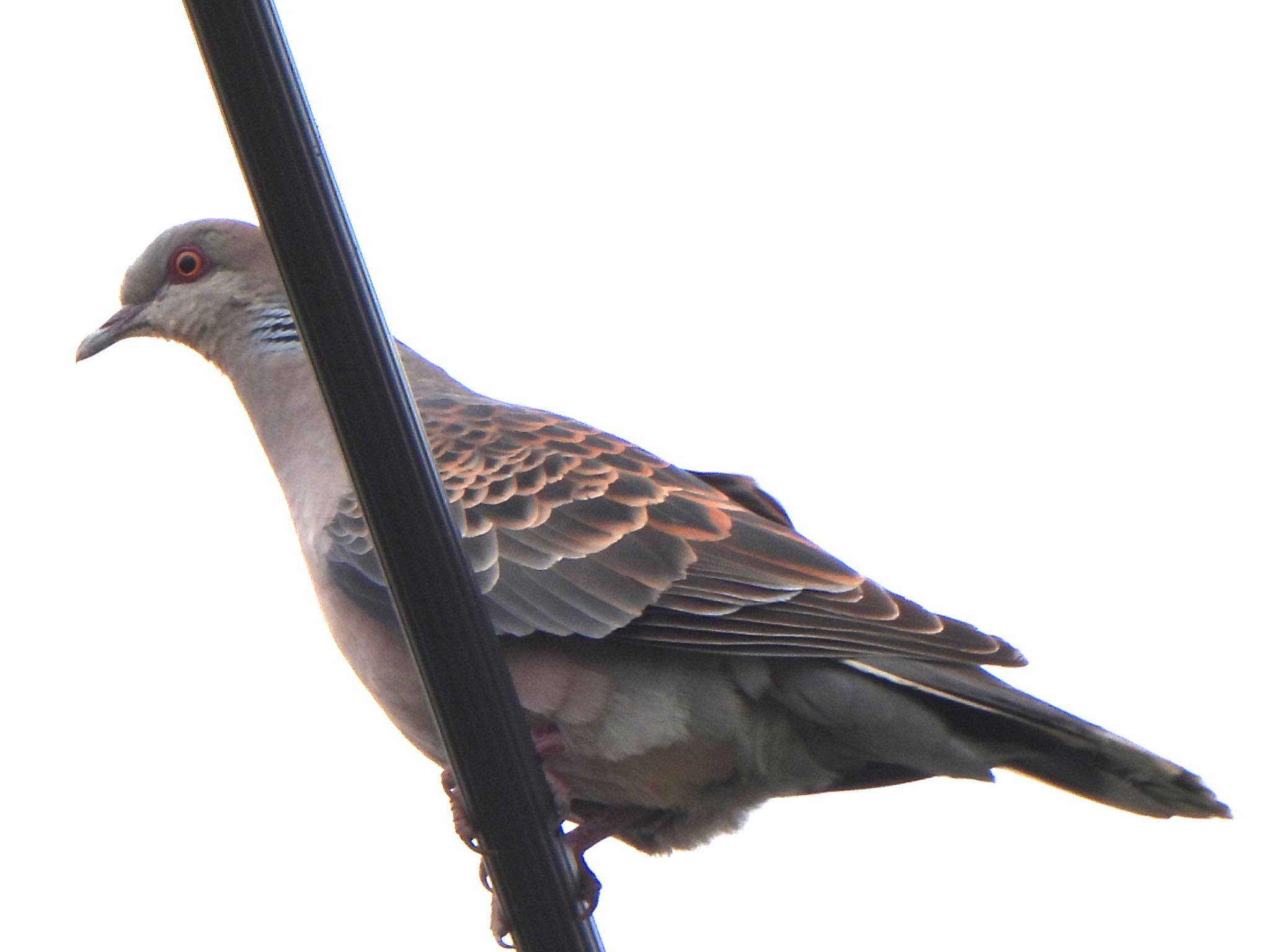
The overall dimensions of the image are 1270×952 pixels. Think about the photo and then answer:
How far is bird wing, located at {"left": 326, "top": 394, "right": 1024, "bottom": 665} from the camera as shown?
336 cm

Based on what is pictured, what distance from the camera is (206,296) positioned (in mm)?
4695

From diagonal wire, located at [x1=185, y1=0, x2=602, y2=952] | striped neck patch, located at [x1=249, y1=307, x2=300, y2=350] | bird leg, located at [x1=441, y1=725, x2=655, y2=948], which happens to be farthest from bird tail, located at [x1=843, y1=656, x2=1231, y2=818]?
striped neck patch, located at [x1=249, y1=307, x2=300, y2=350]

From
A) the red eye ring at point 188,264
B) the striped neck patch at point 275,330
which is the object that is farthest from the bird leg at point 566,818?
the red eye ring at point 188,264

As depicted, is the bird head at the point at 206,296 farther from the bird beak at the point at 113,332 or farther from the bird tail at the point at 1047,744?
the bird tail at the point at 1047,744

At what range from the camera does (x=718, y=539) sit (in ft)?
12.0

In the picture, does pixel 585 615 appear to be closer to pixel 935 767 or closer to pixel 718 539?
pixel 718 539

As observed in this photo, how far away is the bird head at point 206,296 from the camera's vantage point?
4.61 metres

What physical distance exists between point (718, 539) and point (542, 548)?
0.40 meters

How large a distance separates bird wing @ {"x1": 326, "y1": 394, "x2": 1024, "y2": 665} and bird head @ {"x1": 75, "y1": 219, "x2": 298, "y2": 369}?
2.28 feet

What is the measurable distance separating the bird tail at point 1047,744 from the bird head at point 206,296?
2.09 m

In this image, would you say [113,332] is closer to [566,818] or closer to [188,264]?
[188,264]

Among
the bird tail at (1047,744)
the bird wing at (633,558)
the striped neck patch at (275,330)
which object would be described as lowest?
the bird tail at (1047,744)

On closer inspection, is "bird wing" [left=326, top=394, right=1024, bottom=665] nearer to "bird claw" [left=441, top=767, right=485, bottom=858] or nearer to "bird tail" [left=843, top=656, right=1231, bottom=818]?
"bird tail" [left=843, top=656, right=1231, bottom=818]

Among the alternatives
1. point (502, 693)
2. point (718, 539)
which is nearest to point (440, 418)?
point (718, 539)
